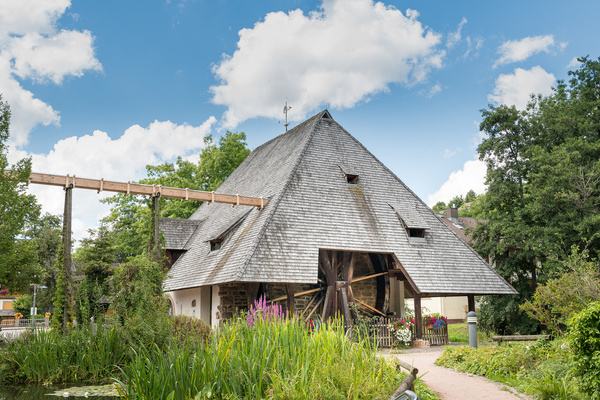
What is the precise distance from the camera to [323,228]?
16.3 metres

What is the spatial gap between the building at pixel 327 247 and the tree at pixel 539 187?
543 cm

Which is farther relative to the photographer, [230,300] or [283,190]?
[283,190]

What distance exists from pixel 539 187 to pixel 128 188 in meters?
16.9

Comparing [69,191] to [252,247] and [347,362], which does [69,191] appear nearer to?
[252,247]

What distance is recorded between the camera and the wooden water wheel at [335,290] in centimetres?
1634

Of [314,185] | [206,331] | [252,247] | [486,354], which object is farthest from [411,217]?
[206,331]

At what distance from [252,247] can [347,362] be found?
26.4 ft

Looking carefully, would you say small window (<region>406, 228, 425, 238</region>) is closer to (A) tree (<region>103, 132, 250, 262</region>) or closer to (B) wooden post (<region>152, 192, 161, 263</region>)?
(B) wooden post (<region>152, 192, 161, 263</region>)

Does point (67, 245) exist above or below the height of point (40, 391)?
above

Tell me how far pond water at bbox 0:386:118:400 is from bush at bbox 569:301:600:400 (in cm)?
671

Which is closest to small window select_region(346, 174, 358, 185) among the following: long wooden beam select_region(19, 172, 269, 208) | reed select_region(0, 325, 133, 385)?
long wooden beam select_region(19, 172, 269, 208)

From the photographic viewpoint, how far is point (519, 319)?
76.0ft

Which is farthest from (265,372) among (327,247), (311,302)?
(311,302)

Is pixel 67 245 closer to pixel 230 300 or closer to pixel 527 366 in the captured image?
pixel 230 300
